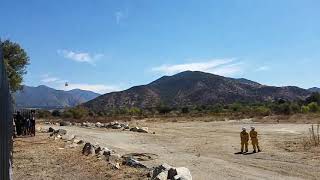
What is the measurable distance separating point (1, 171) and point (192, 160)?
18.1 metres

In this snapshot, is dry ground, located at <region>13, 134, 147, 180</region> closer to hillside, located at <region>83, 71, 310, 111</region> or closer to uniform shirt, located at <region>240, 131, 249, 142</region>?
uniform shirt, located at <region>240, 131, 249, 142</region>

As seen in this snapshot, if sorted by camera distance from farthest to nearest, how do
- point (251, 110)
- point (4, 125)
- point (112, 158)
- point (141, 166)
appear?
point (251, 110) → point (112, 158) → point (141, 166) → point (4, 125)

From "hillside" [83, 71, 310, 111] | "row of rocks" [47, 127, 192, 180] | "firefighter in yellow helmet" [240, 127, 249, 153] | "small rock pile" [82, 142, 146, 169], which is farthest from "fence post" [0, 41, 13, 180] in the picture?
"hillside" [83, 71, 310, 111]

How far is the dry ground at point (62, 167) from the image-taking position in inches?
647

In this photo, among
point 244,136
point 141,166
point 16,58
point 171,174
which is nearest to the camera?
point 171,174

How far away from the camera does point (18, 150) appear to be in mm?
25672

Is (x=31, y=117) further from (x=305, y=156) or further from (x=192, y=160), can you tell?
(x=305, y=156)

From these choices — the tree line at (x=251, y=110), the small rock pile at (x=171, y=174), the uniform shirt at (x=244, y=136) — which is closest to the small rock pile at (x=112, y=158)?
the small rock pile at (x=171, y=174)

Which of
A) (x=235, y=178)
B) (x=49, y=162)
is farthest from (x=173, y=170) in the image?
(x=49, y=162)

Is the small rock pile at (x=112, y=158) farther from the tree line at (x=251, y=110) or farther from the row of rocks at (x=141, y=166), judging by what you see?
the tree line at (x=251, y=110)

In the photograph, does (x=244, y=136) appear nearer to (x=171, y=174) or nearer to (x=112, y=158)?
(x=112, y=158)

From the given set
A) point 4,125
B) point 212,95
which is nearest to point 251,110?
point 212,95

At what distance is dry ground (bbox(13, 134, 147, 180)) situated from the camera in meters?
16.4

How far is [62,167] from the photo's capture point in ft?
62.4
